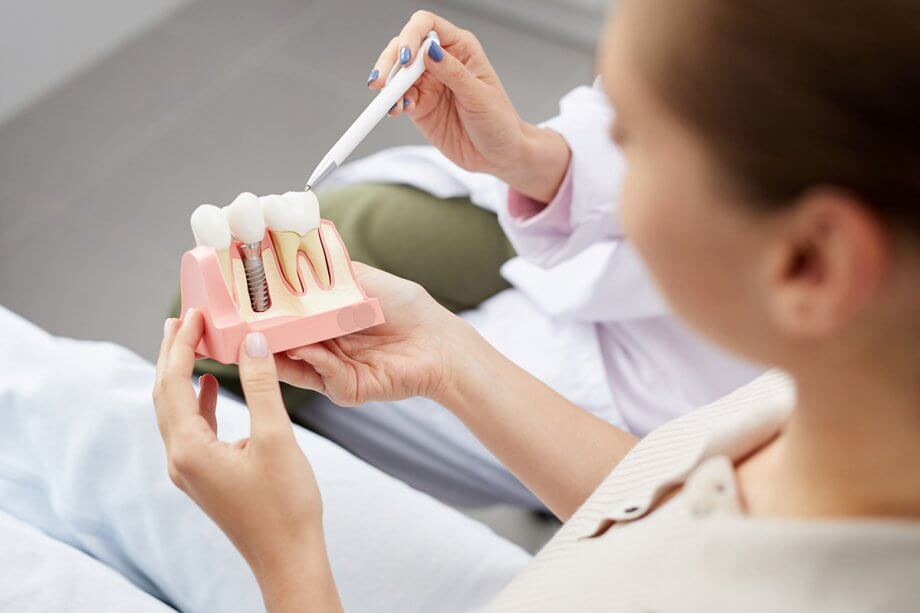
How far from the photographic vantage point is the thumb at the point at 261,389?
66 centimetres

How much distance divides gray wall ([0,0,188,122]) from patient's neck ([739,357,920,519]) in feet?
6.76

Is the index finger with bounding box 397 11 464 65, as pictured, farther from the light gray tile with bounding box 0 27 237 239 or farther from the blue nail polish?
the light gray tile with bounding box 0 27 237 239

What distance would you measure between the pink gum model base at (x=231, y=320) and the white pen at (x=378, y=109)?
11cm

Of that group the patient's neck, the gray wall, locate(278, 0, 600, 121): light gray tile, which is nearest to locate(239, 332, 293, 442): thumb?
the patient's neck

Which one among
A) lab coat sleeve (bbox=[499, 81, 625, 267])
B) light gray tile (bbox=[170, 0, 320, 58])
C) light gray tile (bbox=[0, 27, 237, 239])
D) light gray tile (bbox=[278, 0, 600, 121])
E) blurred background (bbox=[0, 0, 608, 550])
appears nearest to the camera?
lab coat sleeve (bbox=[499, 81, 625, 267])

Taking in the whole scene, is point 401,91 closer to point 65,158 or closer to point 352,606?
point 352,606

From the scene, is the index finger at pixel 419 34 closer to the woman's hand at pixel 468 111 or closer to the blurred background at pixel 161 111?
the woman's hand at pixel 468 111

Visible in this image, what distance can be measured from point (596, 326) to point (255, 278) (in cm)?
55

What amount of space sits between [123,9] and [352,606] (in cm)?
186

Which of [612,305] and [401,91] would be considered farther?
[612,305]

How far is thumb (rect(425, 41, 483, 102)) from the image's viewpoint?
946 mm

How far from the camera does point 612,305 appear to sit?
1.19 m

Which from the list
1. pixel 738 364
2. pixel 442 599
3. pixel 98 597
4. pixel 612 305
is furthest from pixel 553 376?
pixel 98 597

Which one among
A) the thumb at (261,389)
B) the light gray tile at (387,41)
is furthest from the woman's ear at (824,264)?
the light gray tile at (387,41)
